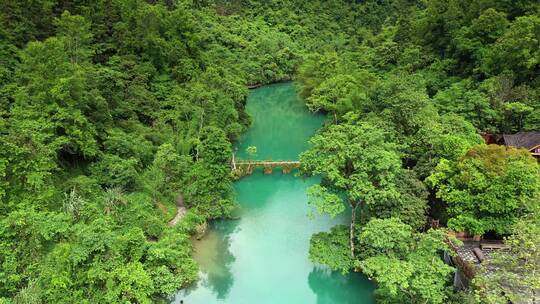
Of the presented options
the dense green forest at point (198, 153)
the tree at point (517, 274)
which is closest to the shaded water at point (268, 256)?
the dense green forest at point (198, 153)

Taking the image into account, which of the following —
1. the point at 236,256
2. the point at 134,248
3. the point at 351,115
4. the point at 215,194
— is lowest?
the point at 236,256

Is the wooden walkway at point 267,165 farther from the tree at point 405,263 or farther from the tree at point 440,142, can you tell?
the tree at point 405,263

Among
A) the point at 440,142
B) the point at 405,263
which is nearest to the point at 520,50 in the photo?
the point at 440,142

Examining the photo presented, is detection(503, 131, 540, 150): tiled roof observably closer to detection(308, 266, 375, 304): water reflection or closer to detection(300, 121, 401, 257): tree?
detection(300, 121, 401, 257): tree

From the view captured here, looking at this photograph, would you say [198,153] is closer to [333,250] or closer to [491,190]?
[333,250]

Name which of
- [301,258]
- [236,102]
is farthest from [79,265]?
[236,102]

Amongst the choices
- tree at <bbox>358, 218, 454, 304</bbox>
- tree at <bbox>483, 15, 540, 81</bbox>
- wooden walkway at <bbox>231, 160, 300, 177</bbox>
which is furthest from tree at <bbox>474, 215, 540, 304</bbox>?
tree at <bbox>483, 15, 540, 81</bbox>

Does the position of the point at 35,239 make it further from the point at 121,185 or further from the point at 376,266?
the point at 376,266

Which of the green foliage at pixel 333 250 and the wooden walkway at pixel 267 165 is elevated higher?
the green foliage at pixel 333 250
